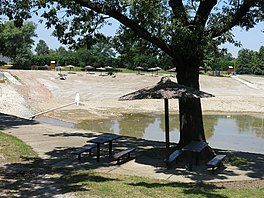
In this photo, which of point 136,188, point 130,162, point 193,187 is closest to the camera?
point 136,188

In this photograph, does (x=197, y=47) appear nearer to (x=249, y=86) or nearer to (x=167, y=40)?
(x=167, y=40)

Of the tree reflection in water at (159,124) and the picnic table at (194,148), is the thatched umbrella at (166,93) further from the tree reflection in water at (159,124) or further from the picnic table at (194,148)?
the tree reflection in water at (159,124)

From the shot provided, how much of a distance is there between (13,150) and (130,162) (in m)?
3.26

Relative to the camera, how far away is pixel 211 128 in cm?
2498

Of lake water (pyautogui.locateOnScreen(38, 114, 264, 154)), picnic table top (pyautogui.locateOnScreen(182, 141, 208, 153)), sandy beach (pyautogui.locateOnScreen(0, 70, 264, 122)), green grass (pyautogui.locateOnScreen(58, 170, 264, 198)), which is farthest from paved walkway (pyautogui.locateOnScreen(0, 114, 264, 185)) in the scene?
sandy beach (pyautogui.locateOnScreen(0, 70, 264, 122))

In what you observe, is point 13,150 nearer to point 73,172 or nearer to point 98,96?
point 73,172

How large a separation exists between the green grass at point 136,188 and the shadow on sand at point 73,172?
2 cm

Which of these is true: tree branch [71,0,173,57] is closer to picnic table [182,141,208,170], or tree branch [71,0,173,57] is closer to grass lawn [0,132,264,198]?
picnic table [182,141,208,170]

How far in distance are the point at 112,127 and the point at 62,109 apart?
26.2ft

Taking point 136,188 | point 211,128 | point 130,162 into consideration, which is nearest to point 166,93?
→ point 130,162

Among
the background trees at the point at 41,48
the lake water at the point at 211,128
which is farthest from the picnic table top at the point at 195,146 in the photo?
the background trees at the point at 41,48

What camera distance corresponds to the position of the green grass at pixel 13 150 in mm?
10364

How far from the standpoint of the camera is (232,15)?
36.4ft

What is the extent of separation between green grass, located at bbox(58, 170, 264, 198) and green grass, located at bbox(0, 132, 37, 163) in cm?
217
